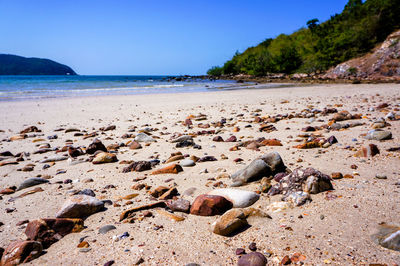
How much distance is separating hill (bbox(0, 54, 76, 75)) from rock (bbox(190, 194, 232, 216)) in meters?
162

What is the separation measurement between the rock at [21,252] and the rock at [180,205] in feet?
3.25

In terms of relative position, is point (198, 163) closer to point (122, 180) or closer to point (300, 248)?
point (122, 180)

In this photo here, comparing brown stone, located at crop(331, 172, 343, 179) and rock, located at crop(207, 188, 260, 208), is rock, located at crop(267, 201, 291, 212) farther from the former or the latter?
brown stone, located at crop(331, 172, 343, 179)

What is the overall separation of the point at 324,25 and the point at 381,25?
16066 millimetres

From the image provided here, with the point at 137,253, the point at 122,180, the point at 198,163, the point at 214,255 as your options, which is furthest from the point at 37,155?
the point at 214,255

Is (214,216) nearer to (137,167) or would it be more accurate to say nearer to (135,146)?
(137,167)

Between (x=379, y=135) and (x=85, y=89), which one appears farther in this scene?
(x=85, y=89)

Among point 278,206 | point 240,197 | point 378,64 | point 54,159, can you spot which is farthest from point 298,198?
point 378,64

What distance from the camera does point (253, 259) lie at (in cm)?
145

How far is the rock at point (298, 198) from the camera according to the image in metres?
2.02

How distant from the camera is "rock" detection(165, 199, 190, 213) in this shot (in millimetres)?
2115

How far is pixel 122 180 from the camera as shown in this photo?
2.95 m

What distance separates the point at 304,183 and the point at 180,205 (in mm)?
1122

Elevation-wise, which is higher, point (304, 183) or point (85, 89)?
point (85, 89)
